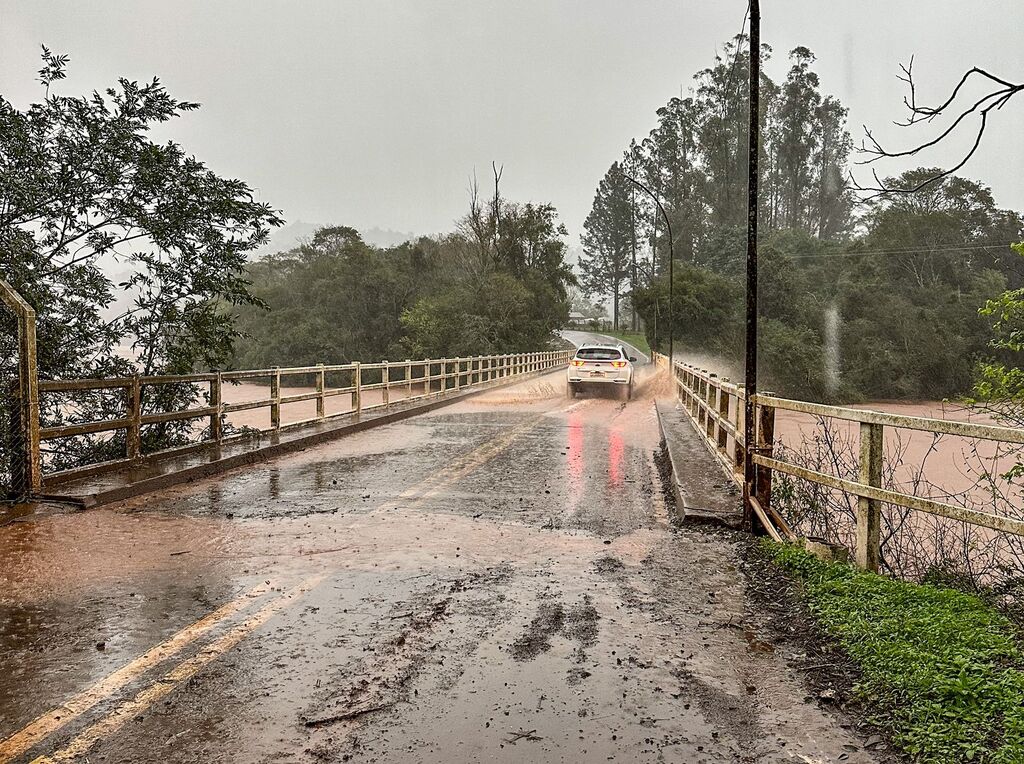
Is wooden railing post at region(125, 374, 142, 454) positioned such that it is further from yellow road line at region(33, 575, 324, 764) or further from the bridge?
yellow road line at region(33, 575, 324, 764)

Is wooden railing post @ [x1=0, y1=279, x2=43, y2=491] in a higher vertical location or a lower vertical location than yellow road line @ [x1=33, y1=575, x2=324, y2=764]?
higher

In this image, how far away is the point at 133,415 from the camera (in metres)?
10.5

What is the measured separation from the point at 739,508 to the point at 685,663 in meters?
4.10

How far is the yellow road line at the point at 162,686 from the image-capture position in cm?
336

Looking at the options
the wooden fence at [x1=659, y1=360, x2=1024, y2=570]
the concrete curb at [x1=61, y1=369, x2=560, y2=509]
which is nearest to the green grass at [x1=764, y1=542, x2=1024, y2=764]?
the wooden fence at [x1=659, y1=360, x2=1024, y2=570]

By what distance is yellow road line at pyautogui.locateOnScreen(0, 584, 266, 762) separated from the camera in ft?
11.2

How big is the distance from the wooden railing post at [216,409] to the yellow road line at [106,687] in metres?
7.77

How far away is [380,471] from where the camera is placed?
37.1 feet

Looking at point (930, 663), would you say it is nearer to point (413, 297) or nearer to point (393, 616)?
point (393, 616)

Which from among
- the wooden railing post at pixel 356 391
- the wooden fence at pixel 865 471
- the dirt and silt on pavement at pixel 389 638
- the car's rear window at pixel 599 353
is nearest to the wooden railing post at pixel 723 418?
the wooden fence at pixel 865 471

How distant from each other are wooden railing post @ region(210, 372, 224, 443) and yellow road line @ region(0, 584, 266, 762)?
777cm

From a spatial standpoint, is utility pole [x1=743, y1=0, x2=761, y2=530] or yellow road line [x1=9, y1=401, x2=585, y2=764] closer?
A: yellow road line [x1=9, y1=401, x2=585, y2=764]

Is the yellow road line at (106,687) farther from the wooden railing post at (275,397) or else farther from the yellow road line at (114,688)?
the wooden railing post at (275,397)

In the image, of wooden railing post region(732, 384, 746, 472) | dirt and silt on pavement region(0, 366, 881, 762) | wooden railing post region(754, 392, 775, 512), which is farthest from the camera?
wooden railing post region(732, 384, 746, 472)
